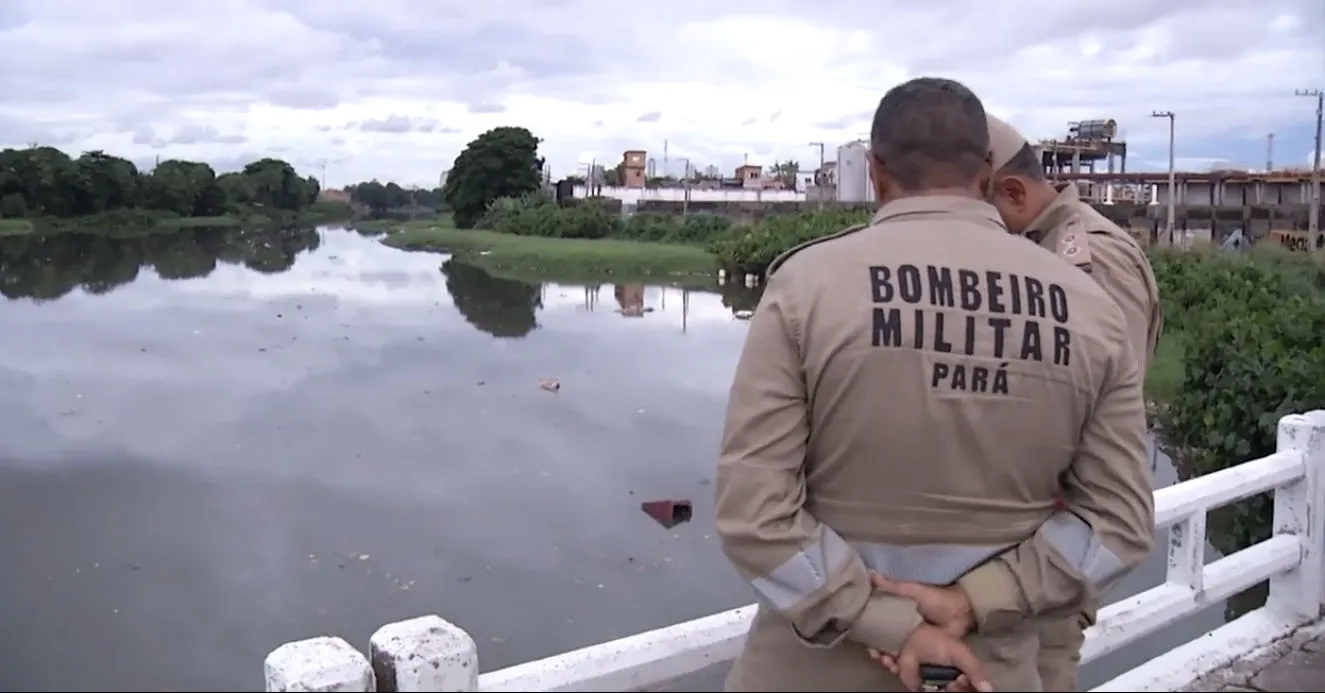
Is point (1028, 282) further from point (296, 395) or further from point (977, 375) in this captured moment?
point (296, 395)

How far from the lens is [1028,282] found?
1610mm

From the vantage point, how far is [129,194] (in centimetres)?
6431

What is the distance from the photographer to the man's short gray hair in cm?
165

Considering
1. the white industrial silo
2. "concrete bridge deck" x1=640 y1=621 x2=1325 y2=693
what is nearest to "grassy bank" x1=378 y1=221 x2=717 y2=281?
the white industrial silo

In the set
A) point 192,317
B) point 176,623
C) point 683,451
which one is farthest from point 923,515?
point 192,317

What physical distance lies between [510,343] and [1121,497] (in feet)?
51.4

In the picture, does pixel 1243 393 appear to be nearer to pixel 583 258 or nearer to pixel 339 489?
pixel 339 489

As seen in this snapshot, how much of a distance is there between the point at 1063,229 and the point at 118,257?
41.3m

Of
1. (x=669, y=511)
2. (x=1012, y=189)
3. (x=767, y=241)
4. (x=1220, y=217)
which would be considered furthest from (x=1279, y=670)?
(x=1220, y=217)

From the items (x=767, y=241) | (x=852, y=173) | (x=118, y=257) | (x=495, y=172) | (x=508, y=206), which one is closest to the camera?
(x=852, y=173)

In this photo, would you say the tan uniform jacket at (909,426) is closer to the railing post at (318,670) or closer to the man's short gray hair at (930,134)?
the man's short gray hair at (930,134)

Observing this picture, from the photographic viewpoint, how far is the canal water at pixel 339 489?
6.05m

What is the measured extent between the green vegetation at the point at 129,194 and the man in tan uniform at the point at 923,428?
5730 cm

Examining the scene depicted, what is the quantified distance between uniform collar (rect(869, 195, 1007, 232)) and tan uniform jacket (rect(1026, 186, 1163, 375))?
42cm
